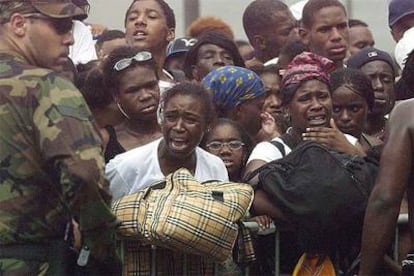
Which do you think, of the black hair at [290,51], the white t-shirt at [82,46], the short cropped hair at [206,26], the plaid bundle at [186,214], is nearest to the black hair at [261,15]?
the short cropped hair at [206,26]

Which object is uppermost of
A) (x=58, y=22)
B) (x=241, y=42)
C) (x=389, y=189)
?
(x=58, y=22)

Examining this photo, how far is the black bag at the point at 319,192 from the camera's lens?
5988 mm

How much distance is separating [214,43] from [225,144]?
1.30 m

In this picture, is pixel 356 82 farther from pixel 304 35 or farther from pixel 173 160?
pixel 304 35

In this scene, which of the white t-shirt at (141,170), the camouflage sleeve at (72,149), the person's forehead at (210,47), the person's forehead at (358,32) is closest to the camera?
the camouflage sleeve at (72,149)

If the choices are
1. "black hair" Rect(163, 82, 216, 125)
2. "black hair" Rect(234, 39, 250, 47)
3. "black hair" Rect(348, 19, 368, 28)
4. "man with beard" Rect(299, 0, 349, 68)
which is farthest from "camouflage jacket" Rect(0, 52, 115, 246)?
"black hair" Rect(348, 19, 368, 28)

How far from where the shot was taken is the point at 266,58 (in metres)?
8.86

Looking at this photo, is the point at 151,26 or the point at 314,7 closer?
the point at 151,26

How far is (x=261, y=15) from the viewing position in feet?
29.0

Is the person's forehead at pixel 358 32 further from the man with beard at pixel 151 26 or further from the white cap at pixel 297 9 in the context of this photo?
the man with beard at pixel 151 26

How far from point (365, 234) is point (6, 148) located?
65.9 inches

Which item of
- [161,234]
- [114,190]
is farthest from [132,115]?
[161,234]

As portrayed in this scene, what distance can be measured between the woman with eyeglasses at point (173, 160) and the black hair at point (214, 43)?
4.55ft

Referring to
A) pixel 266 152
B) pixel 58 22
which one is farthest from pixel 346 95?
pixel 58 22
